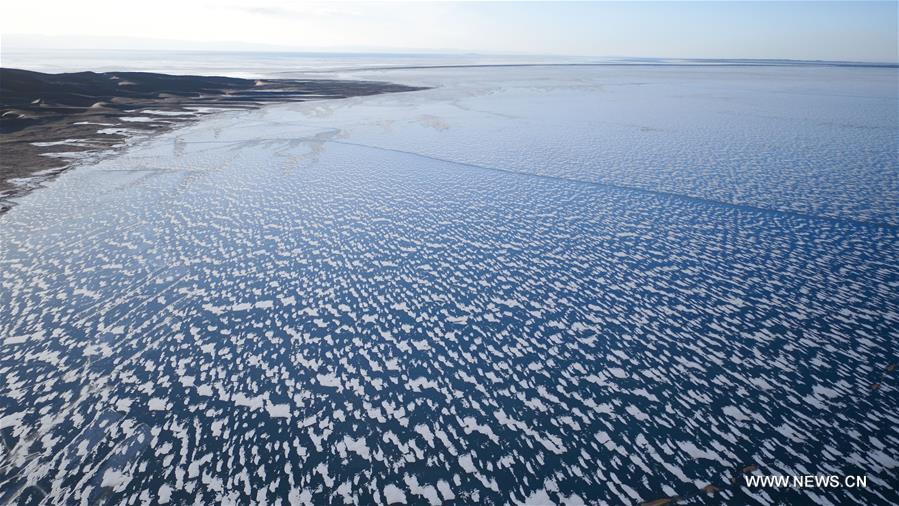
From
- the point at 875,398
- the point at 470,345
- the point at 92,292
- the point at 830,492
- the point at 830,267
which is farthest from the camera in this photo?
the point at 830,267

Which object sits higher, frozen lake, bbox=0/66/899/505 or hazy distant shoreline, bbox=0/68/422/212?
hazy distant shoreline, bbox=0/68/422/212

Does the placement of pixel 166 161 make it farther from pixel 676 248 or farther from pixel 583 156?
pixel 676 248

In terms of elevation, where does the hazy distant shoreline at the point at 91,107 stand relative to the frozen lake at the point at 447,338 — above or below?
above

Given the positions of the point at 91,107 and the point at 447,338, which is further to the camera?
the point at 91,107

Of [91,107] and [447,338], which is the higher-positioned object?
[91,107]

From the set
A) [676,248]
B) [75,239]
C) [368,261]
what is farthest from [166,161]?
[676,248]
